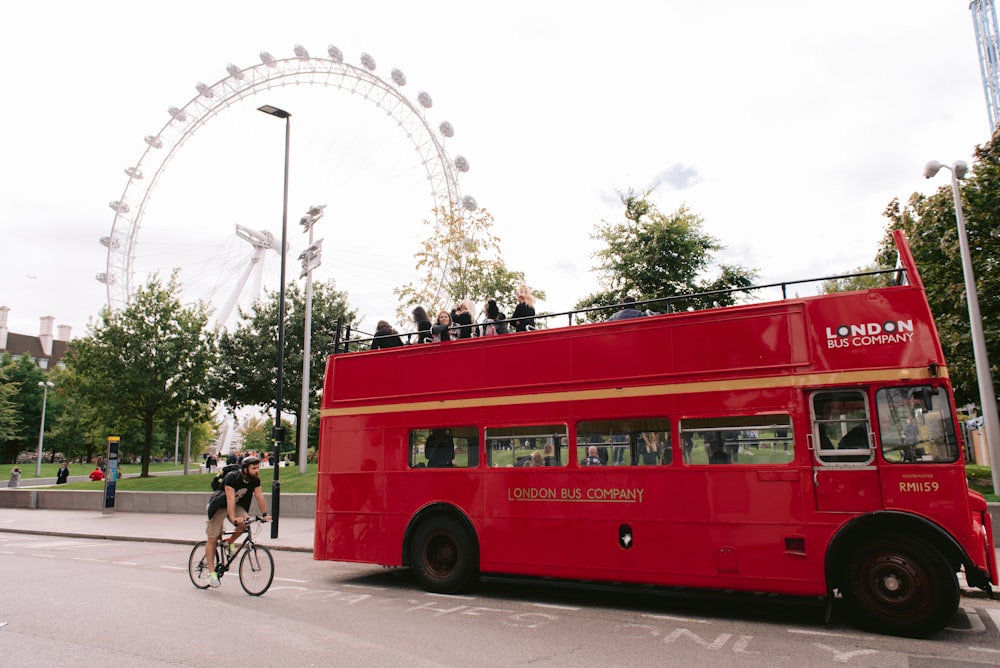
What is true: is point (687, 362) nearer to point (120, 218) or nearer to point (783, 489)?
point (783, 489)

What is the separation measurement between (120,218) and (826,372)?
1597 inches

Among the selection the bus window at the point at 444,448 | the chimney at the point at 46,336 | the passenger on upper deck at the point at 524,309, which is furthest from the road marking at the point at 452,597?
the chimney at the point at 46,336

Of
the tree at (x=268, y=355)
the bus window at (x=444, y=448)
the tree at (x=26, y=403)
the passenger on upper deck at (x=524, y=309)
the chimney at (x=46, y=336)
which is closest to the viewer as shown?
the bus window at (x=444, y=448)

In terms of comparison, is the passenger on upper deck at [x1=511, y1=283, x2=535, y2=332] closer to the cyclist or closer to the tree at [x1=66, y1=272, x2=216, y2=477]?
the cyclist

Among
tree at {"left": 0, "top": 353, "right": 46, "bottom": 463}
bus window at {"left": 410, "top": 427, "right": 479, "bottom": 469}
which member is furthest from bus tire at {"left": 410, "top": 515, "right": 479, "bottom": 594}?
tree at {"left": 0, "top": 353, "right": 46, "bottom": 463}

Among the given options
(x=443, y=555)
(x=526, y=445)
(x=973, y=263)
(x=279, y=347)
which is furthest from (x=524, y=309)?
(x=973, y=263)

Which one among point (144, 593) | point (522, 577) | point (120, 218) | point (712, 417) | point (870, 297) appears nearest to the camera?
point (870, 297)

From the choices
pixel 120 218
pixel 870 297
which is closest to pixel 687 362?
pixel 870 297

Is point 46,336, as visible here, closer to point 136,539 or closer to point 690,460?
point 136,539

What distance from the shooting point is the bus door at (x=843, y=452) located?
7.14 m

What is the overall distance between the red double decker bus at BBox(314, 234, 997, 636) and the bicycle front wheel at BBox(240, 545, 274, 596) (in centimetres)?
143

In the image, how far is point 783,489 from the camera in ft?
24.7

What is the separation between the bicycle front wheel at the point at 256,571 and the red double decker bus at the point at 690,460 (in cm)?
143

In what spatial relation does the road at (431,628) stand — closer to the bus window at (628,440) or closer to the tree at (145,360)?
the bus window at (628,440)
